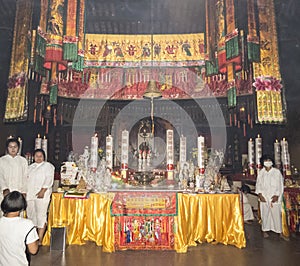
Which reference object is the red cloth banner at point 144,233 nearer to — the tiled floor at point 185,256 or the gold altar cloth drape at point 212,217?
the tiled floor at point 185,256

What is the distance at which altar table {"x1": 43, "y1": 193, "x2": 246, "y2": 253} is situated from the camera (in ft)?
12.3

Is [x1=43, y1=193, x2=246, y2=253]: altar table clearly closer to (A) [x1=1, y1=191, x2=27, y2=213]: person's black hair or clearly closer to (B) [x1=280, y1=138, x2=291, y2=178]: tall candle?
(A) [x1=1, y1=191, x2=27, y2=213]: person's black hair

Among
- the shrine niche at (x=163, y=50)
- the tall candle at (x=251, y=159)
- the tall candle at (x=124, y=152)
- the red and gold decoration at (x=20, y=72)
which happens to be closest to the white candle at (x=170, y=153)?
the tall candle at (x=124, y=152)

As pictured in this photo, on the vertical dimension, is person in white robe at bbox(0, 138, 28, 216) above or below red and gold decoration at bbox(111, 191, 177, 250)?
above

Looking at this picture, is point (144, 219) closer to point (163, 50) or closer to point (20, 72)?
point (20, 72)

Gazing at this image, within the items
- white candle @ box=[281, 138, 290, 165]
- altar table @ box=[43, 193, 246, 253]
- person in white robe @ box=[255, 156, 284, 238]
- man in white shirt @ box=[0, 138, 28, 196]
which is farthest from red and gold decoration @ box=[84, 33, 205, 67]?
altar table @ box=[43, 193, 246, 253]

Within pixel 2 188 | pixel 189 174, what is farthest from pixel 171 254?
pixel 2 188

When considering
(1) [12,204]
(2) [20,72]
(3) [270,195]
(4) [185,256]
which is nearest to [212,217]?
(4) [185,256]

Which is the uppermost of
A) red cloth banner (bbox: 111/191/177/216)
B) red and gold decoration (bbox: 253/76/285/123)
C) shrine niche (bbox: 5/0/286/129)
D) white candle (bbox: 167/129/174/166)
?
shrine niche (bbox: 5/0/286/129)

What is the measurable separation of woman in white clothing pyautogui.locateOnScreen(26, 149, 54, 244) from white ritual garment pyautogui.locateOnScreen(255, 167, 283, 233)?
3.15 m

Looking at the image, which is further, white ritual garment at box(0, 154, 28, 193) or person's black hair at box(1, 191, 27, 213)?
white ritual garment at box(0, 154, 28, 193)

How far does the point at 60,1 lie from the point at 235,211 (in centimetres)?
407

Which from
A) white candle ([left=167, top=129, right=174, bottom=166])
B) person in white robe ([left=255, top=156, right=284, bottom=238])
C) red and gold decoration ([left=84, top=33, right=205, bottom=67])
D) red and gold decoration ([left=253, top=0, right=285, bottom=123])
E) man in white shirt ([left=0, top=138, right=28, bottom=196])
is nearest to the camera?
man in white shirt ([left=0, top=138, right=28, bottom=196])

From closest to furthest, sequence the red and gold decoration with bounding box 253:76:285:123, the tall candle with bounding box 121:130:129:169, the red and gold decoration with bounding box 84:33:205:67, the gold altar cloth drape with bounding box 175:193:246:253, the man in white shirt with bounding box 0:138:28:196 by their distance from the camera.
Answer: the man in white shirt with bounding box 0:138:28:196
the gold altar cloth drape with bounding box 175:193:246:253
the red and gold decoration with bounding box 253:76:285:123
the tall candle with bounding box 121:130:129:169
the red and gold decoration with bounding box 84:33:205:67
